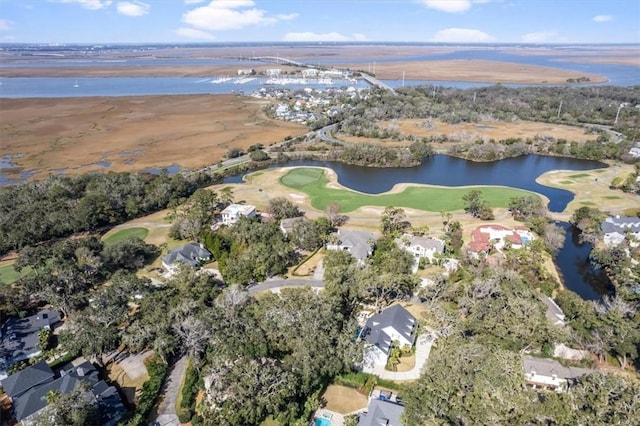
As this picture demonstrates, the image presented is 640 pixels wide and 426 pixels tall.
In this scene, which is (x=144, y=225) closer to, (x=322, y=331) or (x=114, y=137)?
(x=322, y=331)

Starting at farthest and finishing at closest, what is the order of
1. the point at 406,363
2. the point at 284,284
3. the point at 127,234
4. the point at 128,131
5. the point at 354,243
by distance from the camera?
the point at 128,131, the point at 127,234, the point at 354,243, the point at 284,284, the point at 406,363

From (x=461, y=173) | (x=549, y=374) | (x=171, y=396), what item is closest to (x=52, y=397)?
(x=171, y=396)

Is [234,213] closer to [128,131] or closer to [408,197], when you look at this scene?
[408,197]

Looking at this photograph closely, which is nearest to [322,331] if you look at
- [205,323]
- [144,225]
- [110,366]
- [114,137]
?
[205,323]

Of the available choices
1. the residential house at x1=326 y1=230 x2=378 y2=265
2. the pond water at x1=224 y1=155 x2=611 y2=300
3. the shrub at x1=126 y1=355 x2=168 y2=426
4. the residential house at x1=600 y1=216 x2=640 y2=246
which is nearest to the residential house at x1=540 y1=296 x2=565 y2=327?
the residential house at x1=326 y1=230 x2=378 y2=265

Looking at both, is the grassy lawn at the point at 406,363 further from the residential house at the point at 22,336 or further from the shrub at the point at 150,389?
the residential house at the point at 22,336

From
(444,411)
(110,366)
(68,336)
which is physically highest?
(444,411)

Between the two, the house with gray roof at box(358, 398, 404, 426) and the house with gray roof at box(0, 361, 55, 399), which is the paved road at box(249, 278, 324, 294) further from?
the house with gray roof at box(0, 361, 55, 399)
